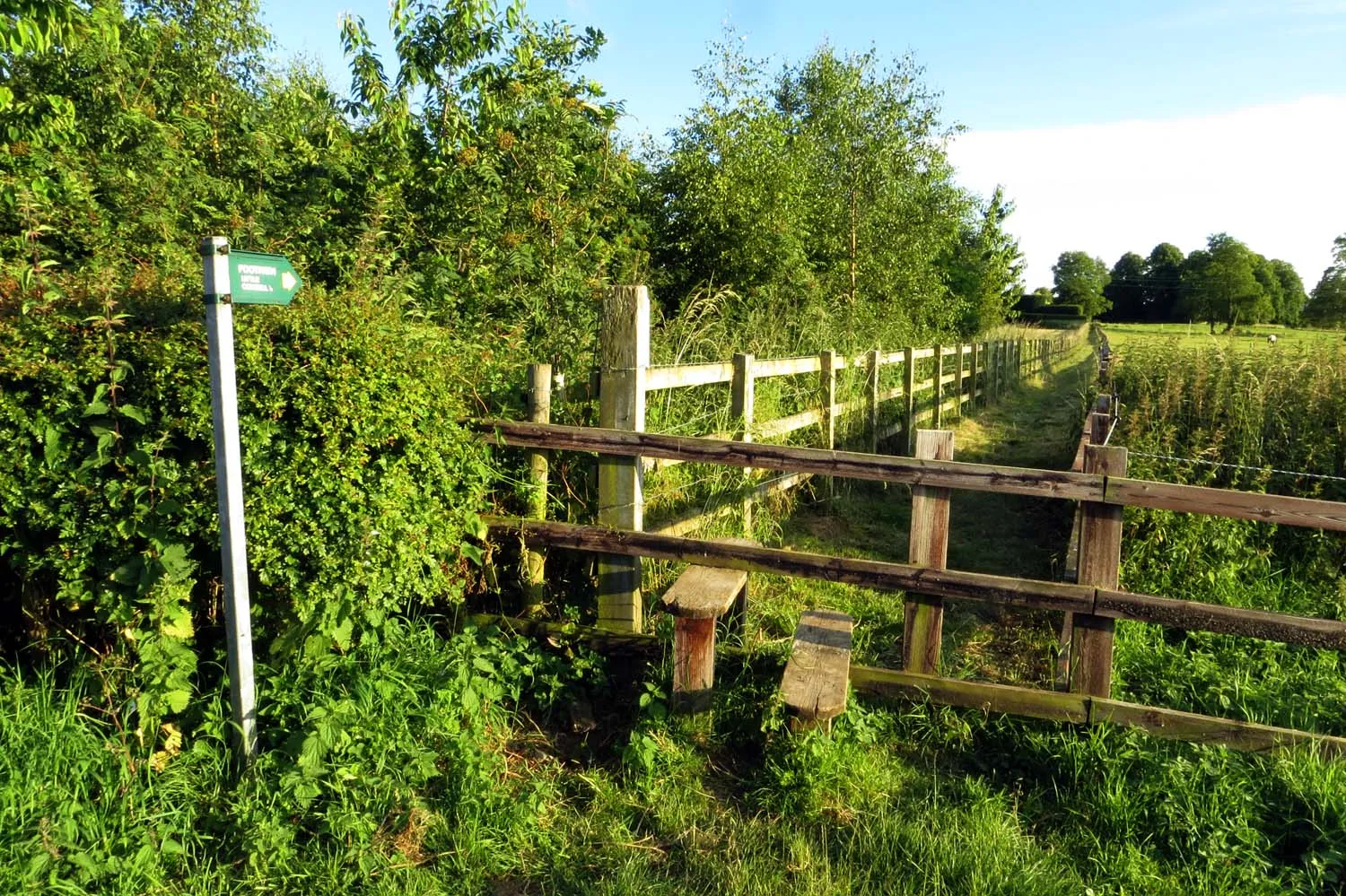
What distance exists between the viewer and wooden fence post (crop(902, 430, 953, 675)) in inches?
153

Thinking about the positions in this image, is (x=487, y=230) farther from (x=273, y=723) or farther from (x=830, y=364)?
(x=273, y=723)

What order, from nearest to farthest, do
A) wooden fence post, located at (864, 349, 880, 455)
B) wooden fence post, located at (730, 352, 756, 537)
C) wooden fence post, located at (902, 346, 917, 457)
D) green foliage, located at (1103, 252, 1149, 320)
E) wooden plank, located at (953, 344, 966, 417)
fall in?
wooden fence post, located at (730, 352, 756, 537) < wooden fence post, located at (864, 349, 880, 455) < wooden fence post, located at (902, 346, 917, 457) < wooden plank, located at (953, 344, 966, 417) < green foliage, located at (1103, 252, 1149, 320)

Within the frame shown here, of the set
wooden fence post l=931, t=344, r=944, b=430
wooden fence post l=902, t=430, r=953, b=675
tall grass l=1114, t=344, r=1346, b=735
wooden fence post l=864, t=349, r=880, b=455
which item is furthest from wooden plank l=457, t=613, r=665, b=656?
wooden fence post l=931, t=344, r=944, b=430

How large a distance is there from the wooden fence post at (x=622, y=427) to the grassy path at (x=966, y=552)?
3.45 ft

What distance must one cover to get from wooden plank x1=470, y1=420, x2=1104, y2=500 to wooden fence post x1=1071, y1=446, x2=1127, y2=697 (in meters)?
0.10

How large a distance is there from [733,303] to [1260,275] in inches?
3230

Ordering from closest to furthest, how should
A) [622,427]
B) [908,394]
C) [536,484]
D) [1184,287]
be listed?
[536,484]
[622,427]
[908,394]
[1184,287]

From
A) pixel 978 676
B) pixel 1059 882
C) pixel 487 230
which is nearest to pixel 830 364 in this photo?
pixel 487 230

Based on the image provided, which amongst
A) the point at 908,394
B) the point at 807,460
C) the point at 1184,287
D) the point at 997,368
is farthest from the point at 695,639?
the point at 1184,287

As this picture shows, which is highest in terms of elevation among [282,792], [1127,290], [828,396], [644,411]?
[1127,290]

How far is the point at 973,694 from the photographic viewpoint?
3746 mm

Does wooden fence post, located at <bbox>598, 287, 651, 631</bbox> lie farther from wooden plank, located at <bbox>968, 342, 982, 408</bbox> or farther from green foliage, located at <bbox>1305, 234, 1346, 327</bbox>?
green foliage, located at <bbox>1305, 234, 1346, 327</bbox>

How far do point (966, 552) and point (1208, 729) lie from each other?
3.70 m

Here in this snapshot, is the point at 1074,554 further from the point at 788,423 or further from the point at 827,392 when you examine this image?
the point at 827,392
